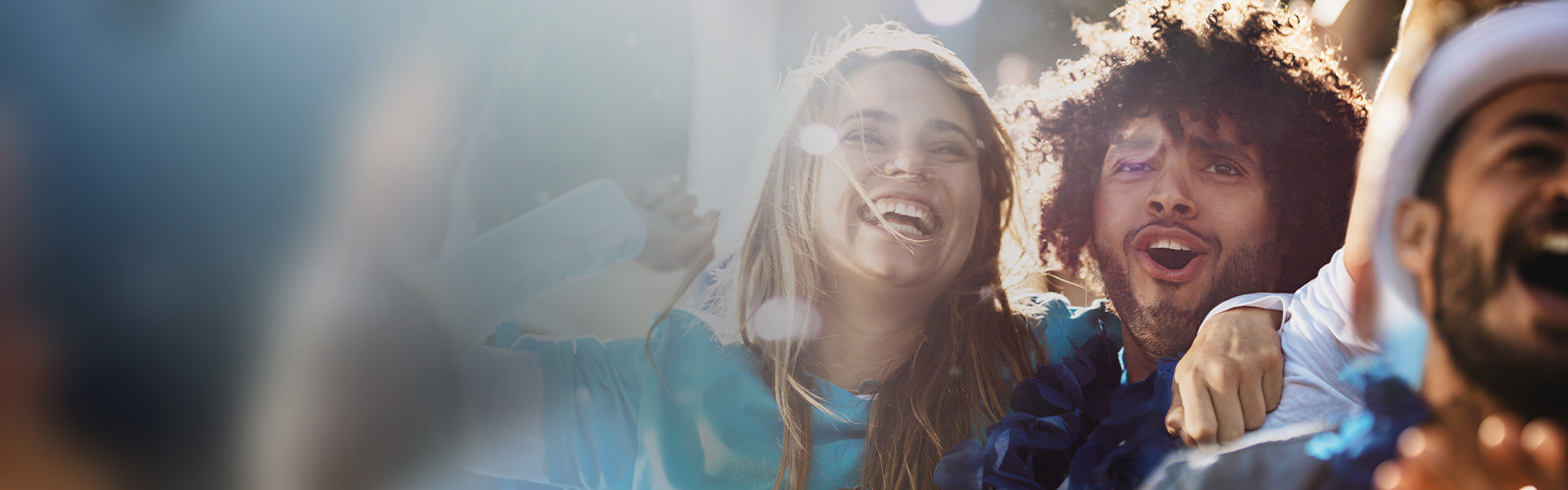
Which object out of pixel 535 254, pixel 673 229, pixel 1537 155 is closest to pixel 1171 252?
pixel 1537 155

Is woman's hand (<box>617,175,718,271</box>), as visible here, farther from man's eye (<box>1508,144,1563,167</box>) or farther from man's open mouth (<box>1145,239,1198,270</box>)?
man's eye (<box>1508,144,1563,167</box>)

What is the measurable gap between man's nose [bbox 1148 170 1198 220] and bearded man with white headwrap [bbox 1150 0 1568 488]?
0.64ft

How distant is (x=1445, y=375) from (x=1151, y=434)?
0.29m

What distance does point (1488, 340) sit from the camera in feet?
2.53

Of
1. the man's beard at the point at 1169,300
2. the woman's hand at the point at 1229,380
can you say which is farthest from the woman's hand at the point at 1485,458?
the man's beard at the point at 1169,300

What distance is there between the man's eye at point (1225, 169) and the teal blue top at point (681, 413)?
0.22m

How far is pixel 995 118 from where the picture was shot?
109 cm

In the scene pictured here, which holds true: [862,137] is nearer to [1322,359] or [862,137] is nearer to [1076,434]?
[1076,434]

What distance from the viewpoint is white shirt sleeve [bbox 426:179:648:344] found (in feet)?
→ 3.77

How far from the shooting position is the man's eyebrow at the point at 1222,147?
0.99 metres

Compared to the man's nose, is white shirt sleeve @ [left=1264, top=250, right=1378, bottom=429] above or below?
below

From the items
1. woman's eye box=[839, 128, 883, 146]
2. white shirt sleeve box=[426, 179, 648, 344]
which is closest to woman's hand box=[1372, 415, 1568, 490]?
woman's eye box=[839, 128, 883, 146]

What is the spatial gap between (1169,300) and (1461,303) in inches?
11.3

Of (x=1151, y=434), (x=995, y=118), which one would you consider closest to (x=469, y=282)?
(x=995, y=118)
